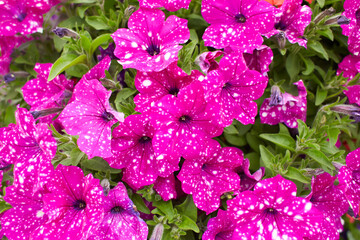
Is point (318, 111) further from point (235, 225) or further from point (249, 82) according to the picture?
point (235, 225)

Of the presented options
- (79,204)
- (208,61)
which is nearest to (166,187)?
(79,204)

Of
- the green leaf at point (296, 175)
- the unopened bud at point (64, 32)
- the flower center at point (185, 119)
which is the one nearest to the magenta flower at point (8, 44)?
the unopened bud at point (64, 32)

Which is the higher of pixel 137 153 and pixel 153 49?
pixel 153 49

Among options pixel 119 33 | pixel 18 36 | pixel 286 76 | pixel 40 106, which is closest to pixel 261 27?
pixel 286 76

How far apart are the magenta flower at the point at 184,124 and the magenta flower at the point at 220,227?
177 mm

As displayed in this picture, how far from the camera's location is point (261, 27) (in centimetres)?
86

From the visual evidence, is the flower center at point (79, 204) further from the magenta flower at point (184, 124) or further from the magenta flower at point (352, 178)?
the magenta flower at point (352, 178)

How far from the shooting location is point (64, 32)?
0.89m

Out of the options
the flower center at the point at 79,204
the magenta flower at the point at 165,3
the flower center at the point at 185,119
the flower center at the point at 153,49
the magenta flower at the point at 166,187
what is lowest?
the flower center at the point at 79,204

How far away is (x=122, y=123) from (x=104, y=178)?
190mm

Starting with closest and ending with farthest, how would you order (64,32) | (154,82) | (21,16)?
(154,82) < (64,32) < (21,16)

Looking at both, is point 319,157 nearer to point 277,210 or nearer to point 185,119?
point 277,210

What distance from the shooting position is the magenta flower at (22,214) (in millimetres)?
885

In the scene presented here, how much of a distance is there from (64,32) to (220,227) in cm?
66
